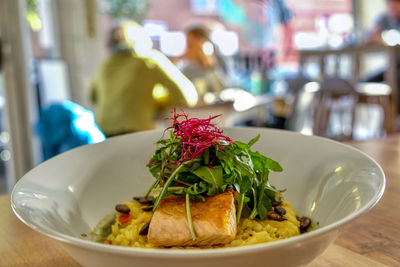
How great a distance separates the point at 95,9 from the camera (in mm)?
5480

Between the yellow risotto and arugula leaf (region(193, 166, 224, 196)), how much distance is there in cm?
7

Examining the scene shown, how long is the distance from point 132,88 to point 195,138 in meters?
2.08

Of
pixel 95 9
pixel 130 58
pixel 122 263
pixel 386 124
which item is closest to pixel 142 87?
pixel 130 58

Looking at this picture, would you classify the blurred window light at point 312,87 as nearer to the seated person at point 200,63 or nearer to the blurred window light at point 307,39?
the seated person at point 200,63

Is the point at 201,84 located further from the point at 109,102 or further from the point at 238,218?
the point at 238,218

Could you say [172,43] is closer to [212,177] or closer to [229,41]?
[229,41]

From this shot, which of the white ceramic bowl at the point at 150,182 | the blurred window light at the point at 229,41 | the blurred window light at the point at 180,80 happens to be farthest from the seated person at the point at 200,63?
the blurred window light at the point at 229,41

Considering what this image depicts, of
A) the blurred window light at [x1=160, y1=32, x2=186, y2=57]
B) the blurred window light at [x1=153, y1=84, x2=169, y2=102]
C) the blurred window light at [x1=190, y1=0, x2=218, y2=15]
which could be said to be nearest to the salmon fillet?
the blurred window light at [x1=153, y1=84, x2=169, y2=102]

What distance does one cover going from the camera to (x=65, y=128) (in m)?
1.51

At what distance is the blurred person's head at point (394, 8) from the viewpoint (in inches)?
205

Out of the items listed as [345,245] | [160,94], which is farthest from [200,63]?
[345,245]

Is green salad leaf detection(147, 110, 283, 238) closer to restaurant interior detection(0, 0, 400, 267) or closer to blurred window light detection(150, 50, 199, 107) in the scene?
restaurant interior detection(0, 0, 400, 267)

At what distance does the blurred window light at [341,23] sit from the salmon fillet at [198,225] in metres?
8.72

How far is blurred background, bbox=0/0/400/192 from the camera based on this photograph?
2.65m
